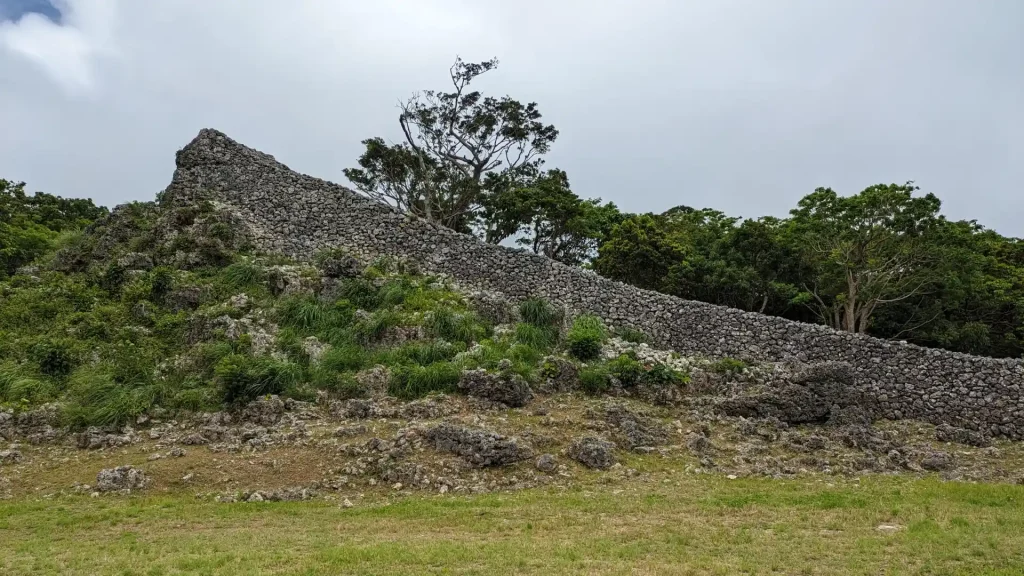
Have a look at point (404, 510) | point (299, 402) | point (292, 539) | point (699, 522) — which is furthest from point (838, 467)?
point (299, 402)

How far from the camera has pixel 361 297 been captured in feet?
65.4

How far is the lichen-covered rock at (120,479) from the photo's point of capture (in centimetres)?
1127

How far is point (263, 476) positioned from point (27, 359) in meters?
8.42

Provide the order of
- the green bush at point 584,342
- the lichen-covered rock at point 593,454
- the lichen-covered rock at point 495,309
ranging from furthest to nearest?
the lichen-covered rock at point 495,309 → the green bush at point 584,342 → the lichen-covered rock at point 593,454

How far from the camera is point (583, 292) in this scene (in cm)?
2108

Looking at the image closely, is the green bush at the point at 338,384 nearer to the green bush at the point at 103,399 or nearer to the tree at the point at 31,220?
the green bush at the point at 103,399

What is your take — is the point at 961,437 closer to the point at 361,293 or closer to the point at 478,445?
the point at 478,445

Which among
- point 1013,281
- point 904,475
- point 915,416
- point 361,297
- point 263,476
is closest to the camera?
point 263,476

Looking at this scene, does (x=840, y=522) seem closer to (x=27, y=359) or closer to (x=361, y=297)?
(x=361, y=297)

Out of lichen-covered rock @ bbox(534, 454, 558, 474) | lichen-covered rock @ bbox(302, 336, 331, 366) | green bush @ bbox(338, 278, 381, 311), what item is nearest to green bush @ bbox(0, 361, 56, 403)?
lichen-covered rock @ bbox(302, 336, 331, 366)

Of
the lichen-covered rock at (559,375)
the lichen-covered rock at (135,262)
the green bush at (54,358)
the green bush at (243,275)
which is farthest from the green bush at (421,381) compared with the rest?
the lichen-covered rock at (135,262)

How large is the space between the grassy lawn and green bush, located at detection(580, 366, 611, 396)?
5026mm

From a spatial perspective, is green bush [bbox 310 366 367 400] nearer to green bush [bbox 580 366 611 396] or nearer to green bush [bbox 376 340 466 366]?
green bush [bbox 376 340 466 366]

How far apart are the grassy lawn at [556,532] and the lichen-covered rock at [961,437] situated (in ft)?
14.4
